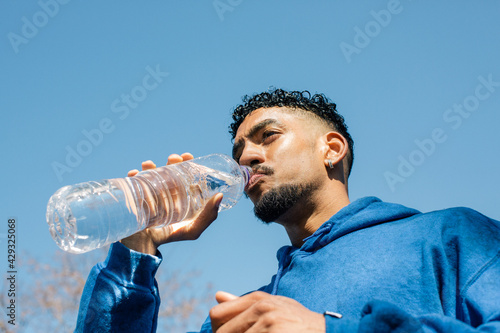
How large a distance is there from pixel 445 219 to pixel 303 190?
3.25ft

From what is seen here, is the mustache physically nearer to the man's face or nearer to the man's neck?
the man's face

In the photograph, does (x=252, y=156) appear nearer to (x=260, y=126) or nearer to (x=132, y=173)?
(x=260, y=126)

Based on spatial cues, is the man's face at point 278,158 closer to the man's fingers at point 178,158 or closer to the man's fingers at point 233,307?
the man's fingers at point 178,158

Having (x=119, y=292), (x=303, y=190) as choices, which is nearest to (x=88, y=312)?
(x=119, y=292)

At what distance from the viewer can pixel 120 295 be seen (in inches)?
104

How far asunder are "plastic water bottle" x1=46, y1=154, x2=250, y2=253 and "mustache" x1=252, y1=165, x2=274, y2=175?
56 millimetres

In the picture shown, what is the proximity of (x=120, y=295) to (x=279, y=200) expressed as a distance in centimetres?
107

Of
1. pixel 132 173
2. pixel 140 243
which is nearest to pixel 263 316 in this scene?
pixel 140 243

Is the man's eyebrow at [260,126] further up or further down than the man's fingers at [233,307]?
further up

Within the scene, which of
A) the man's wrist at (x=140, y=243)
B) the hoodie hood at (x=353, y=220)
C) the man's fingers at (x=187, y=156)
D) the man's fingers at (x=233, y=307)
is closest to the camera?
the man's fingers at (x=233, y=307)

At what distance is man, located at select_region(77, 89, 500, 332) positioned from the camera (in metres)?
1.61

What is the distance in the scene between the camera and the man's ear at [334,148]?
338 cm

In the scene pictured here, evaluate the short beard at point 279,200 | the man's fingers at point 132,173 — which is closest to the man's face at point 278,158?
the short beard at point 279,200

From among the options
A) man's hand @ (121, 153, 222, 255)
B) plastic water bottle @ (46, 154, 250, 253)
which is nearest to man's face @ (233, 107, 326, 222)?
plastic water bottle @ (46, 154, 250, 253)
